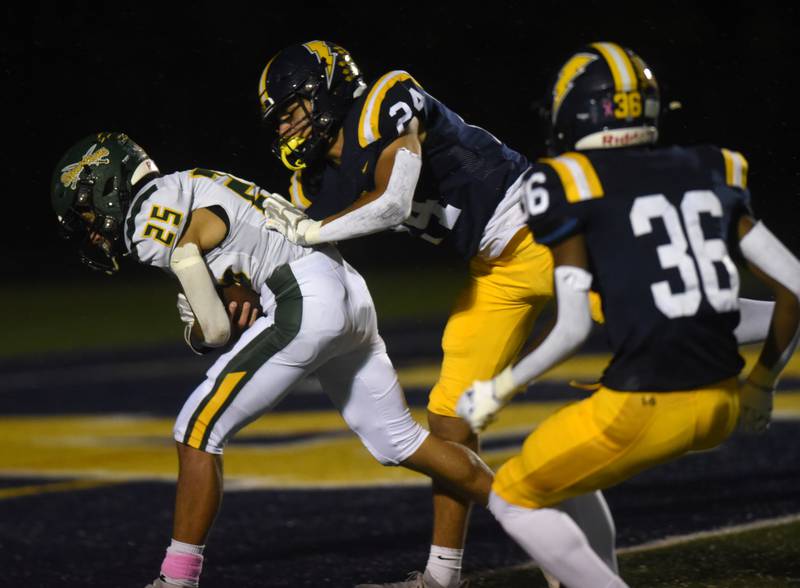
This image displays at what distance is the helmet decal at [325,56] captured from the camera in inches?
158

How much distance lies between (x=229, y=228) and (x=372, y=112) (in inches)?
21.2

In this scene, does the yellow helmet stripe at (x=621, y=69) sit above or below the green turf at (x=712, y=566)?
above

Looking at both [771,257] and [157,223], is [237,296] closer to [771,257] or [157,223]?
[157,223]

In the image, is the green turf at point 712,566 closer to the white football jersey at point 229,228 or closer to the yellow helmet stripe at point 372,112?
the white football jersey at point 229,228

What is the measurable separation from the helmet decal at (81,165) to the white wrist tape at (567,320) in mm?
1617

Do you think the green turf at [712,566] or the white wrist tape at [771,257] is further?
the green turf at [712,566]

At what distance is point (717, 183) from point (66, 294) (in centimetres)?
1166

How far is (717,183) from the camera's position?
3.04 meters

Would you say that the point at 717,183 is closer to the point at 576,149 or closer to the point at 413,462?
the point at 576,149

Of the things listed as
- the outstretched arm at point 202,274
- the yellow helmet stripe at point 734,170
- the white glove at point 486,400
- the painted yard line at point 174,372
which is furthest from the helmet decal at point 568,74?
the painted yard line at point 174,372

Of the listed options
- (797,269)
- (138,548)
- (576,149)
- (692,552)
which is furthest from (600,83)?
(138,548)

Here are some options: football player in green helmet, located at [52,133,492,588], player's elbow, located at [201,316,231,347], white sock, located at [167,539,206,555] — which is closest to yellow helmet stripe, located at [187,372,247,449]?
football player in green helmet, located at [52,133,492,588]

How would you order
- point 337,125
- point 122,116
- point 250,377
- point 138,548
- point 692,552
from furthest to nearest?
point 122,116, point 138,548, point 692,552, point 337,125, point 250,377

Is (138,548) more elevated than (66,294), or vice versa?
(138,548)
